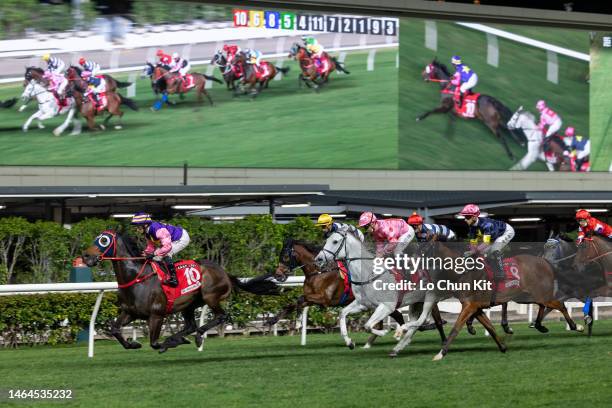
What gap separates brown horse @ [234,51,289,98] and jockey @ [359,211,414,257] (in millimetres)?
16065

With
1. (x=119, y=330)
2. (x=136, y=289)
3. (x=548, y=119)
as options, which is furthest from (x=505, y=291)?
(x=548, y=119)

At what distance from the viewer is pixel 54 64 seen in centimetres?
2605

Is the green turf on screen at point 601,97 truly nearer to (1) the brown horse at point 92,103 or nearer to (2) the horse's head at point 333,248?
(1) the brown horse at point 92,103

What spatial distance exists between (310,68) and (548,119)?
22.4 feet

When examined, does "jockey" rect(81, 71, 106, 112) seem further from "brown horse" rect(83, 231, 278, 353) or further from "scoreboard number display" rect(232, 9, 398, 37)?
"brown horse" rect(83, 231, 278, 353)

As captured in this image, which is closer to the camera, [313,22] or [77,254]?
[77,254]

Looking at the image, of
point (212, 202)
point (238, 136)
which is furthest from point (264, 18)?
point (212, 202)

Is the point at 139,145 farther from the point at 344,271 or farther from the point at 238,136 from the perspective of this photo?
the point at 344,271

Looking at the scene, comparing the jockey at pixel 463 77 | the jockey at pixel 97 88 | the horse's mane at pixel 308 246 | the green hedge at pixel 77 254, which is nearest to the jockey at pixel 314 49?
the jockey at pixel 463 77

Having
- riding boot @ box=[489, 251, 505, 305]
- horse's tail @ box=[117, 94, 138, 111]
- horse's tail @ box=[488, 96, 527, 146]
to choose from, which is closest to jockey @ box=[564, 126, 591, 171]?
horse's tail @ box=[488, 96, 527, 146]

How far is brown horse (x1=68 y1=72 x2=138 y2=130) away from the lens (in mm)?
26438

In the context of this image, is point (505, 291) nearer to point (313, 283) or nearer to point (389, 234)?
point (389, 234)

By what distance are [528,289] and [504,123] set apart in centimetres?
1863

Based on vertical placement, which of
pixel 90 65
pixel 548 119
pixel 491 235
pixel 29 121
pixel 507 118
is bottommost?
pixel 548 119
